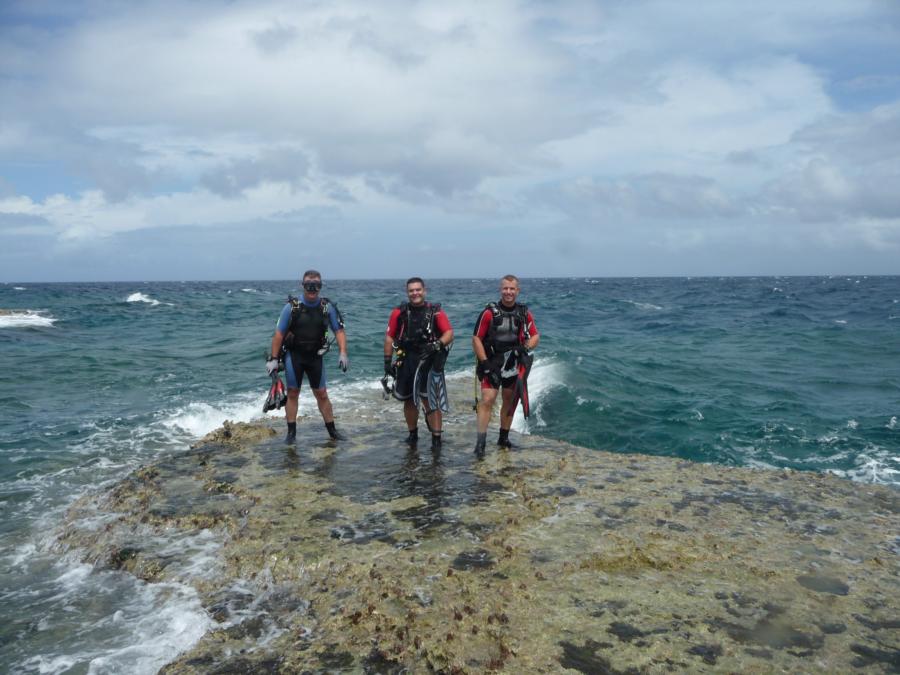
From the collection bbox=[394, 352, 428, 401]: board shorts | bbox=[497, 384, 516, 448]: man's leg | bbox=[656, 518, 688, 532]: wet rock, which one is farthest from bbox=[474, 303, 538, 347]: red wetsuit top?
bbox=[656, 518, 688, 532]: wet rock

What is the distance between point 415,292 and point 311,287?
1.55 m

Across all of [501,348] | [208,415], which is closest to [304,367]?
[501,348]

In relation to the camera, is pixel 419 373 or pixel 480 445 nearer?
pixel 480 445

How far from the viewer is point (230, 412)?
13656 millimetres

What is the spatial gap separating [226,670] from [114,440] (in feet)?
29.1

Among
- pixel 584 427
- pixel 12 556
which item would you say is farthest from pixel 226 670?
pixel 584 427

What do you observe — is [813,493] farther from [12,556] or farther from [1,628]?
[12,556]

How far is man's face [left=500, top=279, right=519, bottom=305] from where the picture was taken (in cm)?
820

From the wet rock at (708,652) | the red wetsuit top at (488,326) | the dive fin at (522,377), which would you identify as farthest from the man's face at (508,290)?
the wet rock at (708,652)

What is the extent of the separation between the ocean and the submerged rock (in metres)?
0.47

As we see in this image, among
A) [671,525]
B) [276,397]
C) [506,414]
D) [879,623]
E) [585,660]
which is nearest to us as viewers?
[585,660]

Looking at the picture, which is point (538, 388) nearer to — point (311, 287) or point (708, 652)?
point (311, 287)

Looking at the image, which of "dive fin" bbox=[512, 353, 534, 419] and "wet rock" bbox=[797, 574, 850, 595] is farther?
"dive fin" bbox=[512, 353, 534, 419]

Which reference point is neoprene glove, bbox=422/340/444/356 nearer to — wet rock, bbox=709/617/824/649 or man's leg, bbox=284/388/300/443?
man's leg, bbox=284/388/300/443
